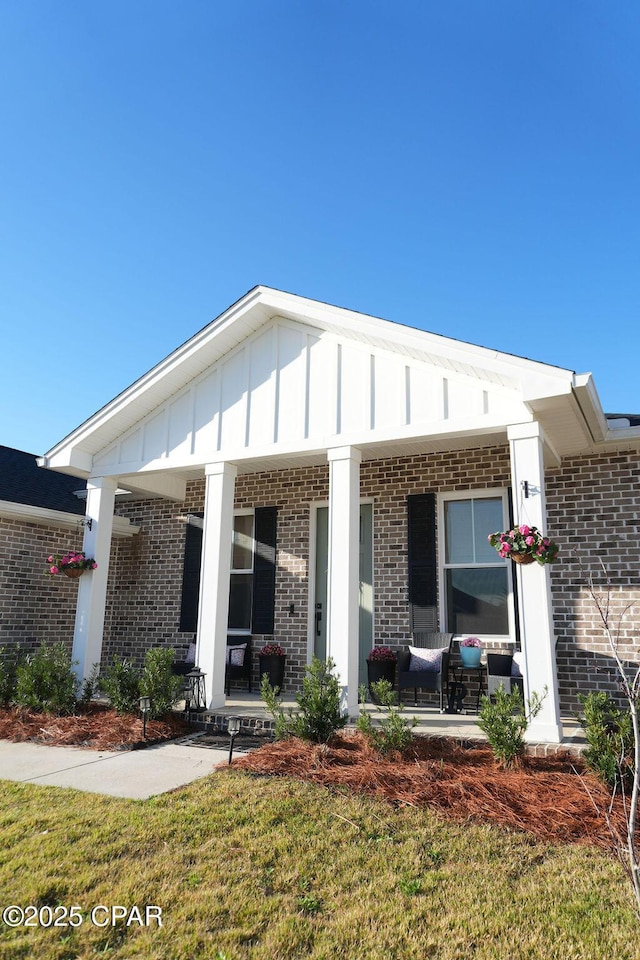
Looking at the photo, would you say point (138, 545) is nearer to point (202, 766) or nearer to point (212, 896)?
point (202, 766)

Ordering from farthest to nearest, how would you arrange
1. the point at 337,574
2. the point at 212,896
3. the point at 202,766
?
the point at 337,574 → the point at 202,766 → the point at 212,896

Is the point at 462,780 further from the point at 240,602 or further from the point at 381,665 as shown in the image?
the point at 240,602

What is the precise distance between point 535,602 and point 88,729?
15.9 ft

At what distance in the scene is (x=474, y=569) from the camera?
7.84 metres

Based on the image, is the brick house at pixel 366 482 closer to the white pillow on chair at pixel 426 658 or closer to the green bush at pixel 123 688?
the white pillow on chair at pixel 426 658

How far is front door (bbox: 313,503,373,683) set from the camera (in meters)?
8.40

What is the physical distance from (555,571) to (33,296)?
857 centimetres

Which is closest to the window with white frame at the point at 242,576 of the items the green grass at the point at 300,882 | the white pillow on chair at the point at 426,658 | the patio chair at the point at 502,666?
the white pillow on chair at the point at 426,658

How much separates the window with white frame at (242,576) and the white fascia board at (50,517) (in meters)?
2.04

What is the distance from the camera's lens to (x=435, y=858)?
3.43 metres

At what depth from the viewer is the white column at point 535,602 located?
5289 millimetres

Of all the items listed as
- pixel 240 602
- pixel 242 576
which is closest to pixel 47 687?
pixel 240 602

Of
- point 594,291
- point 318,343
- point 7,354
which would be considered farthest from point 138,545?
point 594,291

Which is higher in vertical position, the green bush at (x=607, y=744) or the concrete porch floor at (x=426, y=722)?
the green bush at (x=607, y=744)
